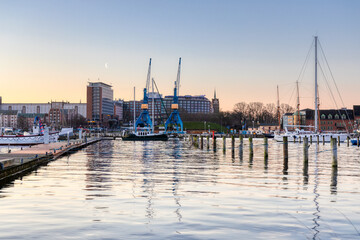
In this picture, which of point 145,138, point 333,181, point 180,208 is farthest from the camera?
point 145,138

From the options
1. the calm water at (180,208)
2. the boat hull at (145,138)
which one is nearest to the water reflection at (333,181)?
the calm water at (180,208)

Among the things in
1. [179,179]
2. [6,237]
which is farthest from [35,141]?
[6,237]

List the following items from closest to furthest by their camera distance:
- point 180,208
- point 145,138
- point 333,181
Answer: point 180,208
point 333,181
point 145,138

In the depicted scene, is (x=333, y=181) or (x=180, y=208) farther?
(x=333, y=181)

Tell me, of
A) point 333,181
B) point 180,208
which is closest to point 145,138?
point 333,181

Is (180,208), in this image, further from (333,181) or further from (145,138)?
(145,138)

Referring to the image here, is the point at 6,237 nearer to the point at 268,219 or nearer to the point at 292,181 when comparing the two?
the point at 268,219

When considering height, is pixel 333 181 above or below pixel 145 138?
below

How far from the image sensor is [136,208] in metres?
16.5

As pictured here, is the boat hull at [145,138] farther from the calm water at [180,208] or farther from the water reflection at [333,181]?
the calm water at [180,208]

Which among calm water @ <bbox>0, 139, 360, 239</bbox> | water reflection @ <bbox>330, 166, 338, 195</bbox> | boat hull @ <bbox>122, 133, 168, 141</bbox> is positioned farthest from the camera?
boat hull @ <bbox>122, 133, 168, 141</bbox>

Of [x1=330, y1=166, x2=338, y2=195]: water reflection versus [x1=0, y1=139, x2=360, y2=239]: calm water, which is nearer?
[x1=0, y1=139, x2=360, y2=239]: calm water

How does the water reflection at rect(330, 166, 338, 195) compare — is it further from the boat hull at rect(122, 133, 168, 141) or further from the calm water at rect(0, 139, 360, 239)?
the boat hull at rect(122, 133, 168, 141)

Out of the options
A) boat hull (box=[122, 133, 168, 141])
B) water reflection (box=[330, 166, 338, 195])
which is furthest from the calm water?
boat hull (box=[122, 133, 168, 141])
